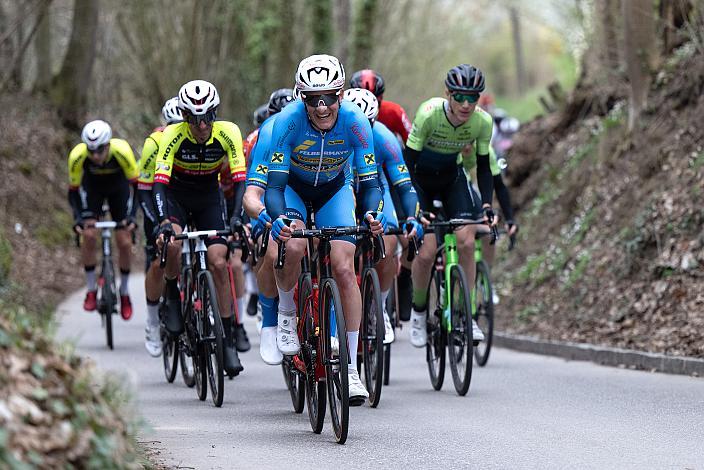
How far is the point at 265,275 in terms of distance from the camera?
29.7 feet

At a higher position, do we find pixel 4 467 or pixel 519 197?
pixel 519 197

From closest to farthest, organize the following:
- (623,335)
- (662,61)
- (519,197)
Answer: (623,335) < (662,61) < (519,197)

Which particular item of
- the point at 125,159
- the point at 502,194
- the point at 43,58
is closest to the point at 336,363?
the point at 502,194

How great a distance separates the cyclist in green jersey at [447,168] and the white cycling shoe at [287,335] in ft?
9.40

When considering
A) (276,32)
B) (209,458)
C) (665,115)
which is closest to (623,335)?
(665,115)

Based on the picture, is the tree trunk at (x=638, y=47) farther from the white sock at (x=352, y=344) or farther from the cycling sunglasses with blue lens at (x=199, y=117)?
the white sock at (x=352, y=344)

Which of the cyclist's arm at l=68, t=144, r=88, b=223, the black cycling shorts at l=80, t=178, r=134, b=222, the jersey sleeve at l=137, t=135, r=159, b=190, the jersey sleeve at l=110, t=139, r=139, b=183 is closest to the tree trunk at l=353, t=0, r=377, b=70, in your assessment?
the black cycling shorts at l=80, t=178, r=134, b=222

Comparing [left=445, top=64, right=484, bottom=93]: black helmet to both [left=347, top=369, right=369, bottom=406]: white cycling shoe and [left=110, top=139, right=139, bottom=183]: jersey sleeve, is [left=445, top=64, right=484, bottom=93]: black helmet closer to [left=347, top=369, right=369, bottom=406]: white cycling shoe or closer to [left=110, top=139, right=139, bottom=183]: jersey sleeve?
[left=347, top=369, right=369, bottom=406]: white cycling shoe

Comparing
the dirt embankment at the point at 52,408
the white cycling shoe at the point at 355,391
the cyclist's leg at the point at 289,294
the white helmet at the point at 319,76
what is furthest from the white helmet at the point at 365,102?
the dirt embankment at the point at 52,408

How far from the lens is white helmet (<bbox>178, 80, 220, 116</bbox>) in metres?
10.1

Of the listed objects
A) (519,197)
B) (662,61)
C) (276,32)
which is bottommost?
(519,197)

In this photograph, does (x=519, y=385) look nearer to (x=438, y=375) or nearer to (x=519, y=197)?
(x=438, y=375)

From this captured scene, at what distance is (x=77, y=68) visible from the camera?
101 feet

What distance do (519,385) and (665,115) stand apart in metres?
7.22
